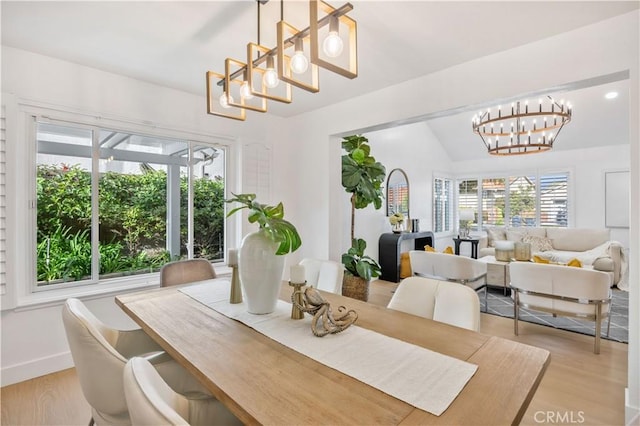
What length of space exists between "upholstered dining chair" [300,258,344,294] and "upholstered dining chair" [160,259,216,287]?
891 millimetres

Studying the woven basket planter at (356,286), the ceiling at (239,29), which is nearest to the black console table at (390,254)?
the woven basket planter at (356,286)

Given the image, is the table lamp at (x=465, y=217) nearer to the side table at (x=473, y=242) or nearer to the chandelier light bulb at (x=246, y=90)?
the side table at (x=473, y=242)

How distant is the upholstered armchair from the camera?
8.81 ft

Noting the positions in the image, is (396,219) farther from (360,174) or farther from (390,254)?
(360,174)

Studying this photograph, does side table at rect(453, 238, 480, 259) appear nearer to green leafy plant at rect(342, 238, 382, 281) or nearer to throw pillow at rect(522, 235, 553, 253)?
throw pillow at rect(522, 235, 553, 253)

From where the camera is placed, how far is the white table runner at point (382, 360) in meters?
0.89

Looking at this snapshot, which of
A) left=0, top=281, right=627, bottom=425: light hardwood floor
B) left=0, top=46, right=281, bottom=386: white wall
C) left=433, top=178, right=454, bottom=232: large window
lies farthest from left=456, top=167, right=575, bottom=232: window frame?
left=0, top=46, right=281, bottom=386: white wall

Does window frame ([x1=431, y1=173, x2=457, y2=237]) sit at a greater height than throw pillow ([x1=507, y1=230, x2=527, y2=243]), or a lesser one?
greater

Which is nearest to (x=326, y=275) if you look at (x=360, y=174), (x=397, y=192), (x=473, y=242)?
(x=360, y=174)

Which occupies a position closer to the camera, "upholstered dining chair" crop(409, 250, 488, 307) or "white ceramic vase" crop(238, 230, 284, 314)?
→ "white ceramic vase" crop(238, 230, 284, 314)

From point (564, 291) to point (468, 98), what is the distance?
6.40ft

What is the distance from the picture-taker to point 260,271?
1.52m

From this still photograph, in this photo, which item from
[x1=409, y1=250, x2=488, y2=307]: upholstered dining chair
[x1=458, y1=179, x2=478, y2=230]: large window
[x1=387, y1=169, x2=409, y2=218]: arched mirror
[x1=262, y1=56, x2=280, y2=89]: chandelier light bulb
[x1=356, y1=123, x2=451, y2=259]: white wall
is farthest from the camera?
[x1=458, y1=179, x2=478, y2=230]: large window

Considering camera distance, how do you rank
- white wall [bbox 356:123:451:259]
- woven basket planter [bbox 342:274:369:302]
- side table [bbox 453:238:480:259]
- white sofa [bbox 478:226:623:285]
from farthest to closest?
1. side table [bbox 453:238:480:259]
2. white wall [bbox 356:123:451:259]
3. white sofa [bbox 478:226:623:285]
4. woven basket planter [bbox 342:274:369:302]
